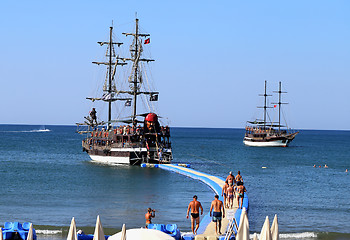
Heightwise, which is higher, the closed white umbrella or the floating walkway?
the closed white umbrella

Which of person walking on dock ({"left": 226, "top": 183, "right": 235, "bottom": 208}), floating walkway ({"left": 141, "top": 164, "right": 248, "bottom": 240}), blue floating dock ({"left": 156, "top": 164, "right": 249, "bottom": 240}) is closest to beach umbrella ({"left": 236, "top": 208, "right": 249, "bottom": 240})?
floating walkway ({"left": 141, "top": 164, "right": 248, "bottom": 240})

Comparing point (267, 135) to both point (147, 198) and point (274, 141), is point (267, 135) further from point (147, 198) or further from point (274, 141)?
point (147, 198)

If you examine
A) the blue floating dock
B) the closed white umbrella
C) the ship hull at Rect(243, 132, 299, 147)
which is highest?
the ship hull at Rect(243, 132, 299, 147)

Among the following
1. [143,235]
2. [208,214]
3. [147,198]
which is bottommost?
[147,198]

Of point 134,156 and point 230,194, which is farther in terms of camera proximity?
point 134,156

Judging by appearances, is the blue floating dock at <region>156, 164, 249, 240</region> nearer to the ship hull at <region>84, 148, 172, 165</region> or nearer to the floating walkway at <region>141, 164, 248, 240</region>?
the floating walkway at <region>141, 164, 248, 240</region>

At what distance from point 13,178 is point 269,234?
3869 cm

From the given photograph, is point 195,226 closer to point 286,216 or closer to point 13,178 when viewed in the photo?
point 286,216

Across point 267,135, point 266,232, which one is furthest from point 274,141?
point 266,232

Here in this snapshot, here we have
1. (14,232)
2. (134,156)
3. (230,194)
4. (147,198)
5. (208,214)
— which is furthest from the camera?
(134,156)

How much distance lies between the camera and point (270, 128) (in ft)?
449

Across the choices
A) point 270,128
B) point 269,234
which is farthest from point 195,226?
point 270,128

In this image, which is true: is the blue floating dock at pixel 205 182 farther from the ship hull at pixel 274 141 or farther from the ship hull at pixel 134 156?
the ship hull at pixel 274 141

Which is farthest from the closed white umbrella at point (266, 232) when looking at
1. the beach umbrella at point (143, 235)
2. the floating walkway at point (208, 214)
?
the floating walkway at point (208, 214)
